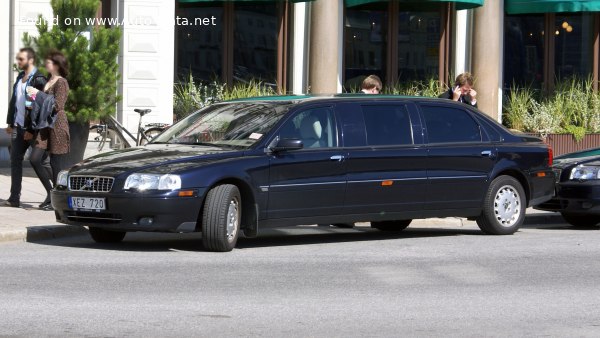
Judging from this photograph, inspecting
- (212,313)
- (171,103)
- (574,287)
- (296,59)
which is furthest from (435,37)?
(212,313)

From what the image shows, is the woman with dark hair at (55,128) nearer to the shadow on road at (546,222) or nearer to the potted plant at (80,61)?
the potted plant at (80,61)

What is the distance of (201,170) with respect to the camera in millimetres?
12133

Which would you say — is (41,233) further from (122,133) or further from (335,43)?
(335,43)

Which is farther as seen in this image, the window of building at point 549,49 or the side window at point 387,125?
the window of building at point 549,49

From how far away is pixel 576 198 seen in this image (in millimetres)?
15805

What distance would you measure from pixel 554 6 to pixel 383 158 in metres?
13.5

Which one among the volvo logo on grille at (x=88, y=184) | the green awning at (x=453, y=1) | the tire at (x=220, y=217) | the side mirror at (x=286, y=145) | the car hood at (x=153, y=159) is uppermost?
the green awning at (x=453, y=1)

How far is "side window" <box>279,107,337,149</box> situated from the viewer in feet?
42.9

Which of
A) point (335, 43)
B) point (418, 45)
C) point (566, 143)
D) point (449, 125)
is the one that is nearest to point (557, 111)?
point (566, 143)

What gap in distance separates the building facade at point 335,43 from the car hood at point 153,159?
1078 centimetres

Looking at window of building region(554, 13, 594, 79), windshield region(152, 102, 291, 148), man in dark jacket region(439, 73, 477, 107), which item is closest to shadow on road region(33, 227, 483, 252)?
windshield region(152, 102, 291, 148)

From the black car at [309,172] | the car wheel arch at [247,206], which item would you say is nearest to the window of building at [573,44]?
the black car at [309,172]

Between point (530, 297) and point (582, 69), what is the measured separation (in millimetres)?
19549

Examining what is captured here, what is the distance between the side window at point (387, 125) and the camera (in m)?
13.7
